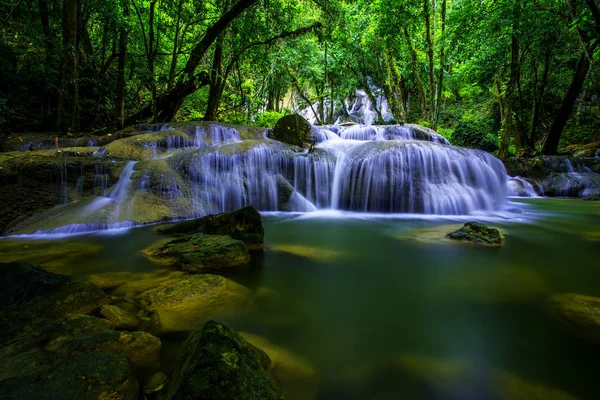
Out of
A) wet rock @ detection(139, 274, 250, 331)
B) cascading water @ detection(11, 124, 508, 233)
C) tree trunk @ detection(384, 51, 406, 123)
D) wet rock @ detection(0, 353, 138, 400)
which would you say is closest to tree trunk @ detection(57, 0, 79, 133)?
cascading water @ detection(11, 124, 508, 233)

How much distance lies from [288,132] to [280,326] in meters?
8.78

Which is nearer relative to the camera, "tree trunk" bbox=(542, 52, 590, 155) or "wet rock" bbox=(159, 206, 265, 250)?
"wet rock" bbox=(159, 206, 265, 250)

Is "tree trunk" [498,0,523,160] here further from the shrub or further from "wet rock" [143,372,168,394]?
"wet rock" [143,372,168,394]

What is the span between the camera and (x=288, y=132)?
1002 cm

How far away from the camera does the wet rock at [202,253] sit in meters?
2.93

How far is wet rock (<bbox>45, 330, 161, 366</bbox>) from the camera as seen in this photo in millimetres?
1382

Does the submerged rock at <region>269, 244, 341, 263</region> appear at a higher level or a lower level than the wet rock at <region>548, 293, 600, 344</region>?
higher

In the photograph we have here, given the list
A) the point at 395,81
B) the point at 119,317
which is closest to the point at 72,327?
the point at 119,317

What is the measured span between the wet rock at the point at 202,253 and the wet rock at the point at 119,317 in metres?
0.93

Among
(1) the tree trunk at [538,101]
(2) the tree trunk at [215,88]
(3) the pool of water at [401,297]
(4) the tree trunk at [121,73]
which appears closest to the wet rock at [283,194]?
(3) the pool of water at [401,297]

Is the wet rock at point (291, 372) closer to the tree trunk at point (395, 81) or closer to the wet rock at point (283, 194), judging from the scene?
the wet rock at point (283, 194)

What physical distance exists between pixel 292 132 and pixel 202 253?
7747mm

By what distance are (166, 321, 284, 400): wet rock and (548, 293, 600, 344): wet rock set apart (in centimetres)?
217

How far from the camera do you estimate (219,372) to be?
107 centimetres
